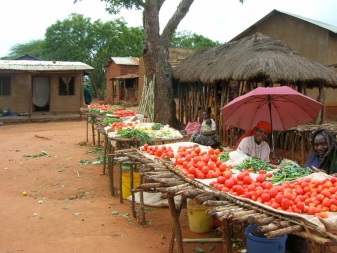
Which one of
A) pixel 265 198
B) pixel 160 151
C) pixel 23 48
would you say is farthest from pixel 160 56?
pixel 23 48

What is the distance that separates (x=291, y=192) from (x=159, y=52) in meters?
11.8

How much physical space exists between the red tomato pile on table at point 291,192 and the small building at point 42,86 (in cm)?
1762

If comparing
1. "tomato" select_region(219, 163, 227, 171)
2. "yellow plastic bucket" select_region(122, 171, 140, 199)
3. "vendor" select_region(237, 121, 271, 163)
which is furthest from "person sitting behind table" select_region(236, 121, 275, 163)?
"yellow plastic bucket" select_region(122, 171, 140, 199)

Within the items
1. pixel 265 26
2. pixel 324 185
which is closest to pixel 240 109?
pixel 324 185

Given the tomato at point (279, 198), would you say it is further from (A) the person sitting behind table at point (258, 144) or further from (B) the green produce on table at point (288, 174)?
(A) the person sitting behind table at point (258, 144)

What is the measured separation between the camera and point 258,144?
568 centimetres

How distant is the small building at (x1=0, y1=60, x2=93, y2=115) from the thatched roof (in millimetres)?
9717

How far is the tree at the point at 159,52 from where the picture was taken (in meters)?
14.4

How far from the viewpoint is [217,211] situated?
119 inches

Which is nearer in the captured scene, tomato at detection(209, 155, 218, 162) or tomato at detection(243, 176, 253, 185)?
tomato at detection(243, 176, 253, 185)

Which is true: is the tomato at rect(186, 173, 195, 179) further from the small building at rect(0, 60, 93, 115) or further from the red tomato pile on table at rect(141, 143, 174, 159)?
the small building at rect(0, 60, 93, 115)

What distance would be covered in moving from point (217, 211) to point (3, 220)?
14.0ft

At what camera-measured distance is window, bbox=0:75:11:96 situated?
66.7 feet

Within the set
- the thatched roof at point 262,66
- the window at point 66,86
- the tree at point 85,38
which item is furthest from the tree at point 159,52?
the tree at point 85,38
